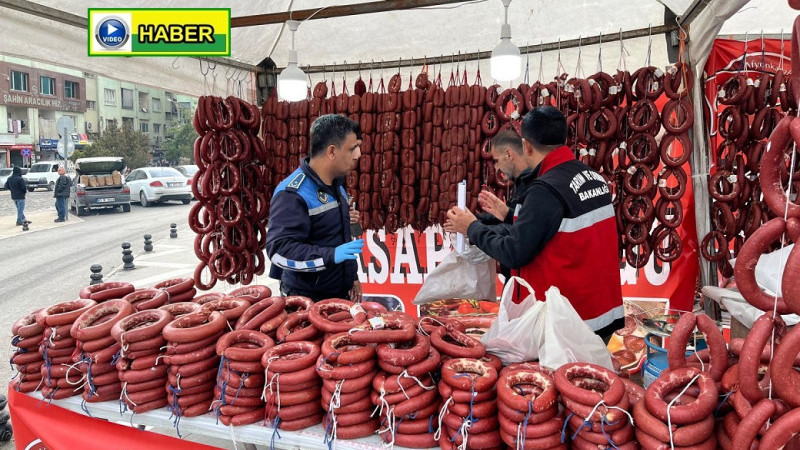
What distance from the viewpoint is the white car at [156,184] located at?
20156 millimetres

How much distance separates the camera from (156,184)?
20.1m

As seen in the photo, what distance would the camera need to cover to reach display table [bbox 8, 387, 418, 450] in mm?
2031

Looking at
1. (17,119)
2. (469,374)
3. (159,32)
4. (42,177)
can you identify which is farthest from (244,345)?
(17,119)

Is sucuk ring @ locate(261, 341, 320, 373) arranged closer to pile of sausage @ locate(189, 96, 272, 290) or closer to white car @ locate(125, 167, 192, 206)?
pile of sausage @ locate(189, 96, 272, 290)

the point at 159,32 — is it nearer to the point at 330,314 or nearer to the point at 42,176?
the point at 330,314

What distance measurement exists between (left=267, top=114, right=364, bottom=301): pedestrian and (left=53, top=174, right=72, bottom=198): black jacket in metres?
15.4

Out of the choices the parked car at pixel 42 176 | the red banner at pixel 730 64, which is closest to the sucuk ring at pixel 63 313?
the red banner at pixel 730 64

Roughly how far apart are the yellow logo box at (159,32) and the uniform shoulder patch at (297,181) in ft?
6.61

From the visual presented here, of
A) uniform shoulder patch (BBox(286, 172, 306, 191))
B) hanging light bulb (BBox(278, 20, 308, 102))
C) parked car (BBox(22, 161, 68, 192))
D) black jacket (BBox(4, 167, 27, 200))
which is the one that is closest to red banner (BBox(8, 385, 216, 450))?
uniform shoulder patch (BBox(286, 172, 306, 191))

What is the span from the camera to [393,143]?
15.6ft

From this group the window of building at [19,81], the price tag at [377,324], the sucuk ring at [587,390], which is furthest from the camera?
the window of building at [19,81]

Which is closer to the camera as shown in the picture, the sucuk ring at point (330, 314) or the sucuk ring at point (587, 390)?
the sucuk ring at point (587, 390)

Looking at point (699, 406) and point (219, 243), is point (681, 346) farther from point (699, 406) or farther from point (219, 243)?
point (219, 243)

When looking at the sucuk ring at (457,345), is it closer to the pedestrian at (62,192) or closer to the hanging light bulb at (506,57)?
the hanging light bulb at (506,57)
